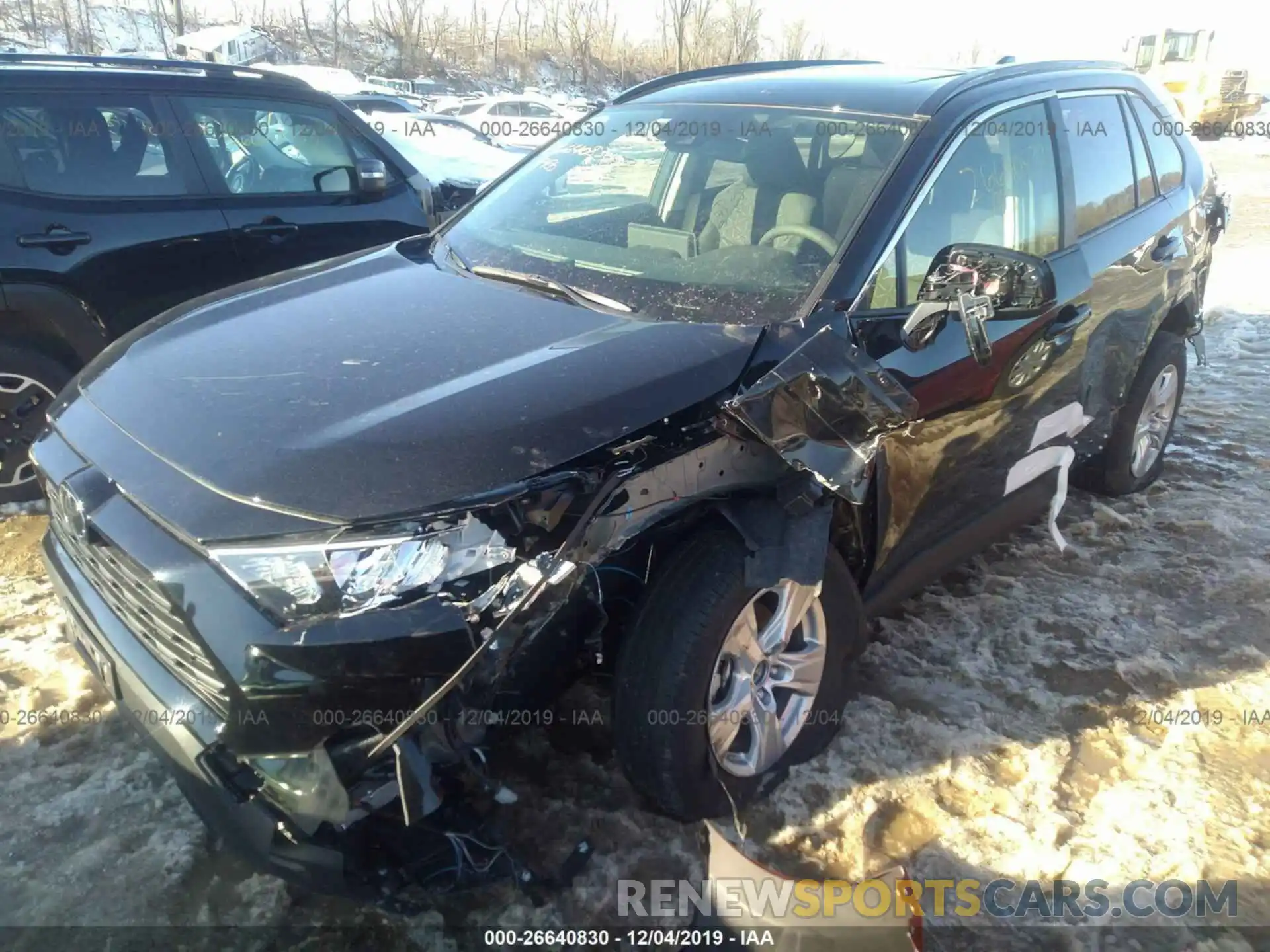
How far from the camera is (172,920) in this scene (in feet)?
7.09

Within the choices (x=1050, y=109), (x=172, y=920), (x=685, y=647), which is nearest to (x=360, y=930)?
(x=172, y=920)

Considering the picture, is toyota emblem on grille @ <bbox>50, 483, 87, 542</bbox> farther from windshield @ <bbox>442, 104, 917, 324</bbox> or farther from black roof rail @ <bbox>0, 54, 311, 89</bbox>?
black roof rail @ <bbox>0, 54, 311, 89</bbox>

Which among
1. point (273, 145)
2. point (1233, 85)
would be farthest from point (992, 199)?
point (1233, 85)

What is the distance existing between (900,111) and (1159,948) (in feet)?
8.08

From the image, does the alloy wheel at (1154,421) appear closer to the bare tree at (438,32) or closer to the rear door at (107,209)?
the rear door at (107,209)

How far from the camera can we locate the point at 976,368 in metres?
2.77

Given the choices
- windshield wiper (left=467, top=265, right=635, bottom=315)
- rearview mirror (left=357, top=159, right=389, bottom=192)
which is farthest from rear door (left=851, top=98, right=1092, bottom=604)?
rearview mirror (left=357, top=159, right=389, bottom=192)

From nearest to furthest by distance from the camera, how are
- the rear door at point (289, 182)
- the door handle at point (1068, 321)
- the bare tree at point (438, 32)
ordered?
the door handle at point (1068, 321)
the rear door at point (289, 182)
the bare tree at point (438, 32)

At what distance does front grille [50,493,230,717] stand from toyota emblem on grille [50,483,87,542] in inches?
0.5

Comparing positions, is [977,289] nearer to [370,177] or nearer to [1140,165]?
[1140,165]

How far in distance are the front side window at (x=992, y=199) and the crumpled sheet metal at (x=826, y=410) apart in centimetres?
40

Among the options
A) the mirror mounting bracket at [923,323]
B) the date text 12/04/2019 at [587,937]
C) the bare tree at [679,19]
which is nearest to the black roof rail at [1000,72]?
the mirror mounting bracket at [923,323]

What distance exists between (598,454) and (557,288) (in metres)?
0.94

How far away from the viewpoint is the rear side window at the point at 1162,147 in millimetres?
4082
